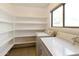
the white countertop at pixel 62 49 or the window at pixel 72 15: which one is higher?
the window at pixel 72 15

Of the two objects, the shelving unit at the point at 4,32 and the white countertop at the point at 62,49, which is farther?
the shelving unit at the point at 4,32

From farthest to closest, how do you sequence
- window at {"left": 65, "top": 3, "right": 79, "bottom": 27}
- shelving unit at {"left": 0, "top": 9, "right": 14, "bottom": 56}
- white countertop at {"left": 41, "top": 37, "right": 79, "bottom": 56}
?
1. shelving unit at {"left": 0, "top": 9, "right": 14, "bottom": 56}
2. window at {"left": 65, "top": 3, "right": 79, "bottom": 27}
3. white countertop at {"left": 41, "top": 37, "right": 79, "bottom": 56}

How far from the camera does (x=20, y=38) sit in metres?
5.36

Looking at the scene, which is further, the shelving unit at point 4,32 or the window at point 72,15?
the shelving unit at point 4,32

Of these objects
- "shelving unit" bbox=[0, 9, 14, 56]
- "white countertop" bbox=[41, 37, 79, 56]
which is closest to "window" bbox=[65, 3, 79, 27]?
"white countertop" bbox=[41, 37, 79, 56]

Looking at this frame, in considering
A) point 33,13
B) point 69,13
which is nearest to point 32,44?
Result: point 33,13

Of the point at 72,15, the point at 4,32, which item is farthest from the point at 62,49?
the point at 4,32

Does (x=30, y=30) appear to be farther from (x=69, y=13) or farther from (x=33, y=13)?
(x=69, y=13)

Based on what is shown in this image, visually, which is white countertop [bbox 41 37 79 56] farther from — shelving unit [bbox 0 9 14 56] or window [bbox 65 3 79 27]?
shelving unit [bbox 0 9 14 56]

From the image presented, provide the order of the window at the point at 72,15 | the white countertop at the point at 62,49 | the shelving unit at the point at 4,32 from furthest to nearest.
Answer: the shelving unit at the point at 4,32 → the window at the point at 72,15 → the white countertop at the point at 62,49

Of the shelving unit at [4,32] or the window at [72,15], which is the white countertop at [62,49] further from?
the shelving unit at [4,32]

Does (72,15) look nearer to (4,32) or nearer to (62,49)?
(62,49)

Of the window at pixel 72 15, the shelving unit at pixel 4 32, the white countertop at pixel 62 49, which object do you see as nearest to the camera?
the white countertop at pixel 62 49

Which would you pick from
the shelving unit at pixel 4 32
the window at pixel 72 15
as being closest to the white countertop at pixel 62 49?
the window at pixel 72 15
